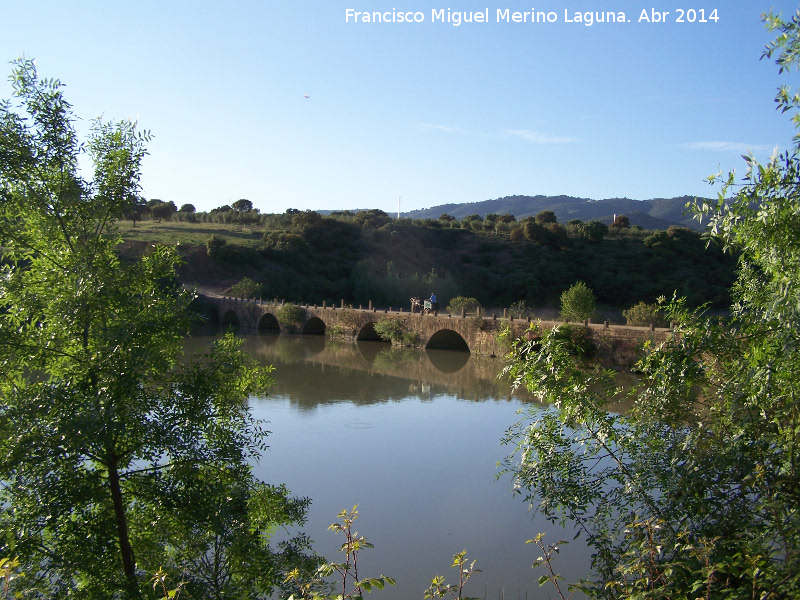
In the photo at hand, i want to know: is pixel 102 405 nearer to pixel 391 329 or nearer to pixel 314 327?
pixel 391 329

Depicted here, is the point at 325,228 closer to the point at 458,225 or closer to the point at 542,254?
the point at 458,225

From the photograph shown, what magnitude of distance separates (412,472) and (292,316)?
915 inches

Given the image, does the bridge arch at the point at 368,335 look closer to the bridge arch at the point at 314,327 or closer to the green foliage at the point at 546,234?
the bridge arch at the point at 314,327

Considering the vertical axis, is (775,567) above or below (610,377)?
below

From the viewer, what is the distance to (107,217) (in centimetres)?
561

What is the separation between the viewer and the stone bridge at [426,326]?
18406 millimetres

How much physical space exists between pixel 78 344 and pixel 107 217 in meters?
1.17

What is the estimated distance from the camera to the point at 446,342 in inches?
1040

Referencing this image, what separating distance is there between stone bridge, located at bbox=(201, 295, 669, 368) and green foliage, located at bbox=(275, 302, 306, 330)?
0.46 ft

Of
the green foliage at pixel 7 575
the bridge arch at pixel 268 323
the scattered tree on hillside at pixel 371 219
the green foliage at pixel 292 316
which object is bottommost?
the bridge arch at pixel 268 323

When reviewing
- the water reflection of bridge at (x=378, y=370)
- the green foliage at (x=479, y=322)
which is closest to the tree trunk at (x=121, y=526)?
the water reflection of bridge at (x=378, y=370)

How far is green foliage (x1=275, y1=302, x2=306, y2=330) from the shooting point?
3247 cm

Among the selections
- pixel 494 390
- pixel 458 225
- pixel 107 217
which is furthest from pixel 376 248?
pixel 107 217

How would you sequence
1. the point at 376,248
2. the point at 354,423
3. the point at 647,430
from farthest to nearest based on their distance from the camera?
the point at 376,248, the point at 354,423, the point at 647,430
